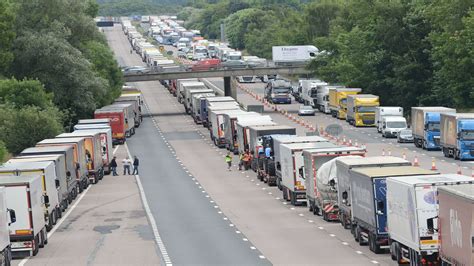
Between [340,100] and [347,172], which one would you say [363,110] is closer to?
[340,100]

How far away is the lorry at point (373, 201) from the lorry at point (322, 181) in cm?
687

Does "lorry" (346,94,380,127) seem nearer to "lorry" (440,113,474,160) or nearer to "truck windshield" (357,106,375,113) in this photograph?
"truck windshield" (357,106,375,113)

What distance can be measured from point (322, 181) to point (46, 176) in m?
11.6

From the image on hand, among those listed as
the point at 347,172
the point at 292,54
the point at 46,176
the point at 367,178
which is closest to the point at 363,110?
the point at 46,176

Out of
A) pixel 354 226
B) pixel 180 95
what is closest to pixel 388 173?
pixel 354 226

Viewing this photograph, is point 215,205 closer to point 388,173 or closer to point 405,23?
point 388,173

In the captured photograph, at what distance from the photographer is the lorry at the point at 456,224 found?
109 ft

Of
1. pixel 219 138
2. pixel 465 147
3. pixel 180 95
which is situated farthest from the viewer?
pixel 180 95

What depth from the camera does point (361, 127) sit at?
11144cm

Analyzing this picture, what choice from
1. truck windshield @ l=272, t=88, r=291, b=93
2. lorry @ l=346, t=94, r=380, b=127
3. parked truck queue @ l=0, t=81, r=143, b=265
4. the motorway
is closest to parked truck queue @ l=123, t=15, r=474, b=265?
the motorway

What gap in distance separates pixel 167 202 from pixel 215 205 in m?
3.52

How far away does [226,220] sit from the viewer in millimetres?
57000

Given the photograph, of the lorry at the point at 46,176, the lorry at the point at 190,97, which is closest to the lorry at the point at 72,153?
the lorry at the point at 46,176

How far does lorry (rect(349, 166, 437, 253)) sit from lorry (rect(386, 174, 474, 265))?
2.57 metres
